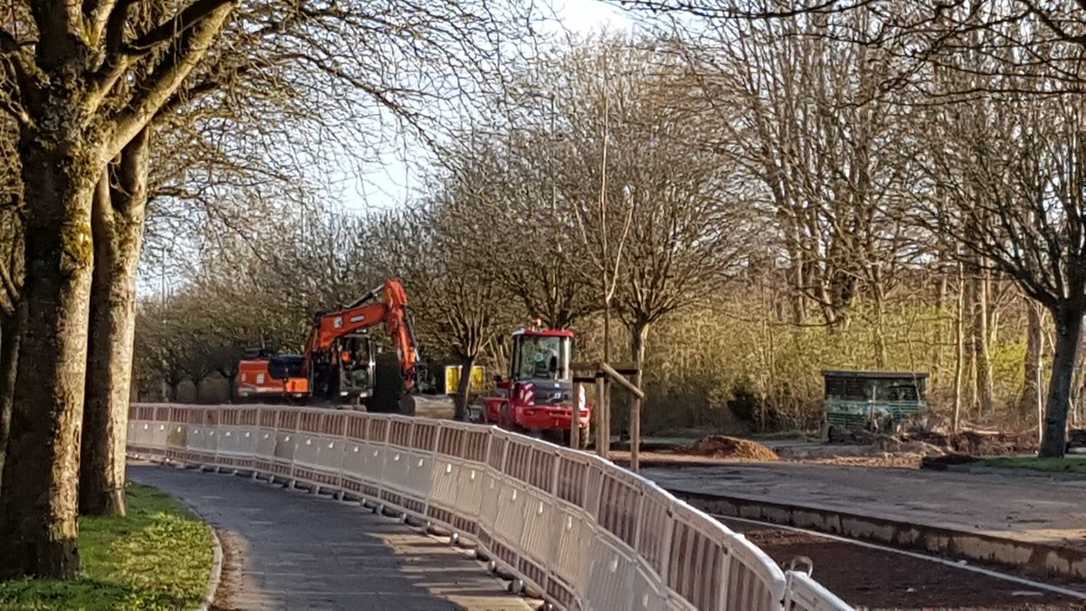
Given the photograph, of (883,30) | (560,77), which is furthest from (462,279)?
(883,30)

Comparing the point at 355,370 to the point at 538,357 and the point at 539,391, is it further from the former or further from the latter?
the point at 539,391

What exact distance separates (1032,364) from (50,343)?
32.4 m

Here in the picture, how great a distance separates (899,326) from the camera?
4325 cm

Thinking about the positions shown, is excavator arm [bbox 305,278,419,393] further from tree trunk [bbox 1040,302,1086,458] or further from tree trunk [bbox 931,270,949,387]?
tree trunk [bbox 1040,302,1086,458]

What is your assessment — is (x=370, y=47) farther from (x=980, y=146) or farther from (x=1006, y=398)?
(x=1006, y=398)

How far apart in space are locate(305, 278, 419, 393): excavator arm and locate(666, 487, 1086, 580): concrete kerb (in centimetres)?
1992

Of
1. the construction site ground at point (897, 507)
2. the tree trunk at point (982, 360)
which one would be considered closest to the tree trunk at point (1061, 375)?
the construction site ground at point (897, 507)

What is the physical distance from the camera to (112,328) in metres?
18.7

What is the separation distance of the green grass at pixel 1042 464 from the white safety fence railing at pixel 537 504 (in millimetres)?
11797

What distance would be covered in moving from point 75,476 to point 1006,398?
33.8 m

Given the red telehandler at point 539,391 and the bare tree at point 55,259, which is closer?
the bare tree at point 55,259

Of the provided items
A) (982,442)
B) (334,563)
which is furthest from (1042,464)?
(334,563)

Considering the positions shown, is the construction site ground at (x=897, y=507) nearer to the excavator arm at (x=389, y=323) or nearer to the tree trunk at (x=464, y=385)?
the excavator arm at (x=389, y=323)

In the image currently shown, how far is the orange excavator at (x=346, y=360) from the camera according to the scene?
1695 inches
